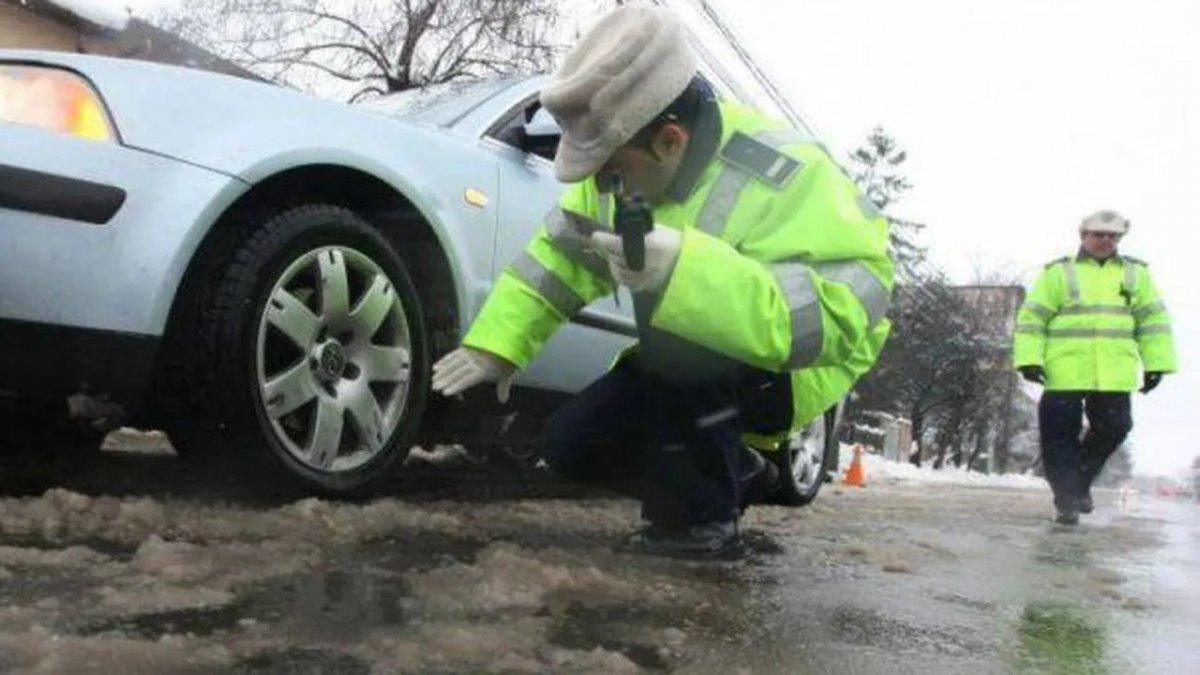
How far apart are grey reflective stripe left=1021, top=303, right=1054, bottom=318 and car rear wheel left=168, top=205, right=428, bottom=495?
12.9ft

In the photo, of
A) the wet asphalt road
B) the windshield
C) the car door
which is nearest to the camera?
the wet asphalt road

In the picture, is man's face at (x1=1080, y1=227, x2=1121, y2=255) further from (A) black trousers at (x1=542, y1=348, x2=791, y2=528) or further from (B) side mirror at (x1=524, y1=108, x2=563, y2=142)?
(A) black trousers at (x1=542, y1=348, x2=791, y2=528)

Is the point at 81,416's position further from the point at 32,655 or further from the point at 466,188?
the point at 32,655

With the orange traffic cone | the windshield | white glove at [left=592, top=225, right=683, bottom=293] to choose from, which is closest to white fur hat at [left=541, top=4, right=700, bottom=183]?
white glove at [left=592, top=225, right=683, bottom=293]

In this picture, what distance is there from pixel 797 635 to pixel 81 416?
253 cm

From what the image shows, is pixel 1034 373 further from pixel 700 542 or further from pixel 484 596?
pixel 484 596

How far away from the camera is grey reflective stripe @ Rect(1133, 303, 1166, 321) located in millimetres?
5930

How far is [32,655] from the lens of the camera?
150 centimetres

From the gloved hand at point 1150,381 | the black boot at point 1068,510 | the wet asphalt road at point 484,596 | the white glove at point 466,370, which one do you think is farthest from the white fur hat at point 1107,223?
the white glove at point 466,370

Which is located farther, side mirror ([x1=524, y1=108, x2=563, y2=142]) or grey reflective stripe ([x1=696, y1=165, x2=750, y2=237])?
side mirror ([x1=524, y1=108, x2=563, y2=142])

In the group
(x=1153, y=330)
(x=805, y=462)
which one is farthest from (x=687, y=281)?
(x=1153, y=330)

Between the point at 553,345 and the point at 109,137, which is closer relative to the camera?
the point at 109,137

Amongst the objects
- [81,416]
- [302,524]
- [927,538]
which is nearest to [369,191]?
[302,524]

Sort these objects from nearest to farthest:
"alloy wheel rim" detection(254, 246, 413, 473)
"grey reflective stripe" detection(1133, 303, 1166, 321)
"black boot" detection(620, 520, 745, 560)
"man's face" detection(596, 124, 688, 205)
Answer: "man's face" detection(596, 124, 688, 205) < "black boot" detection(620, 520, 745, 560) < "alloy wheel rim" detection(254, 246, 413, 473) < "grey reflective stripe" detection(1133, 303, 1166, 321)
